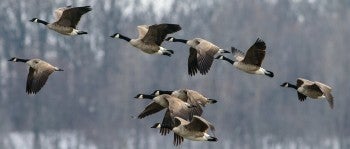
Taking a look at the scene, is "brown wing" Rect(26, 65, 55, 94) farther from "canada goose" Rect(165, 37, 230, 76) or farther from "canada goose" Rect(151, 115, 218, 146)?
"canada goose" Rect(151, 115, 218, 146)

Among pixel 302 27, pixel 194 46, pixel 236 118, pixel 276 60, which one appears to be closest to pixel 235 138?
pixel 236 118

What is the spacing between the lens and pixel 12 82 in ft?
174

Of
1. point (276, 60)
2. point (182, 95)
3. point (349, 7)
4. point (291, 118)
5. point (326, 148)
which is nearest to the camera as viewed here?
point (182, 95)

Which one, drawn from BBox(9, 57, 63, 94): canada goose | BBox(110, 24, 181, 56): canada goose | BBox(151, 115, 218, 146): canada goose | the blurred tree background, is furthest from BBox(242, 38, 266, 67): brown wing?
the blurred tree background

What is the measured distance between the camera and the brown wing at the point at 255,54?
60.8ft

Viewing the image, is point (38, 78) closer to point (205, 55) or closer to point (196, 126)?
point (205, 55)

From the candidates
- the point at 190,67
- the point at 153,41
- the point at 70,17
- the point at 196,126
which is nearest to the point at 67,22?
the point at 70,17

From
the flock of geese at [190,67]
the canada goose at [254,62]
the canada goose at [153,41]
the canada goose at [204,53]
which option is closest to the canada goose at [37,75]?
the flock of geese at [190,67]

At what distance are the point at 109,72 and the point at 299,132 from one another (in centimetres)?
799

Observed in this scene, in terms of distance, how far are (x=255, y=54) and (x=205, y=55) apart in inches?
29.5

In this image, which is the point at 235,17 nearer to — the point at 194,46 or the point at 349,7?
the point at 349,7

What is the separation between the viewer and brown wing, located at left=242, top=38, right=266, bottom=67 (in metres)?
18.5

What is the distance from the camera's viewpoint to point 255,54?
744 inches

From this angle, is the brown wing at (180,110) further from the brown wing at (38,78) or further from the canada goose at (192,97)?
the brown wing at (38,78)
